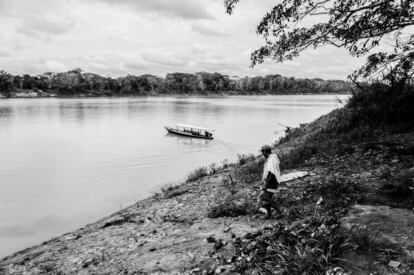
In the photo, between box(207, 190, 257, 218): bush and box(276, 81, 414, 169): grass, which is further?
box(276, 81, 414, 169): grass

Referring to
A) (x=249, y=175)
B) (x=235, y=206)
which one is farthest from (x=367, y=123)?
(x=235, y=206)

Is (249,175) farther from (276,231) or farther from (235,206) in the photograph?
(276,231)

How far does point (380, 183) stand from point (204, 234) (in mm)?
5388

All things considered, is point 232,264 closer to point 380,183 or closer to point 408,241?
point 408,241

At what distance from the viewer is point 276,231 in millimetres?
7559

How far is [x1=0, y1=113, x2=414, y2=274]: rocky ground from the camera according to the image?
6352mm

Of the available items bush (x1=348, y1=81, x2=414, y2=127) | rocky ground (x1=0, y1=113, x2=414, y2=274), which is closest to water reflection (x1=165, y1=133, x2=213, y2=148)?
bush (x1=348, y1=81, x2=414, y2=127)

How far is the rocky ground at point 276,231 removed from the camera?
6352 mm

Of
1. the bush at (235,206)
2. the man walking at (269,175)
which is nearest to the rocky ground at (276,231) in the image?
the bush at (235,206)

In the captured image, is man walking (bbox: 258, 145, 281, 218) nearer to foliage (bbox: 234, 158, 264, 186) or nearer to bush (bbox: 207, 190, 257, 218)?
bush (bbox: 207, 190, 257, 218)

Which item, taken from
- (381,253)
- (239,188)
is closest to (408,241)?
(381,253)

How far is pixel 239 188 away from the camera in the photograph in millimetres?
13484

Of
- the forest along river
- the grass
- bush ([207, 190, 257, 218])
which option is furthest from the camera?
the forest along river

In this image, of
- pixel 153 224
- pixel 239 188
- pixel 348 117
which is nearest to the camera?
pixel 153 224
